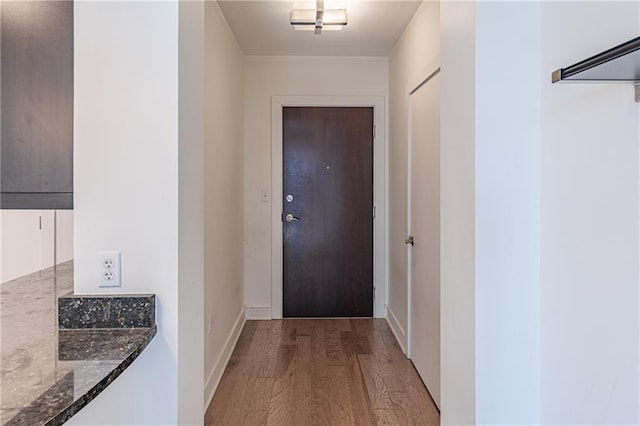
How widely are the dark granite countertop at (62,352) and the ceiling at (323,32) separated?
223 centimetres

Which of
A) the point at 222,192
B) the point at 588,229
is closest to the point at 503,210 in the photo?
the point at 588,229

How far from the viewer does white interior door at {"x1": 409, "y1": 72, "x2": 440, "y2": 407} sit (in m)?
2.33

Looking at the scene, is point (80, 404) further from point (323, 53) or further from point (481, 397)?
point (323, 53)

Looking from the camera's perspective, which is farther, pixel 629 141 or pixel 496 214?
pixel 496 214

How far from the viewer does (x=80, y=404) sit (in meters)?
0.73

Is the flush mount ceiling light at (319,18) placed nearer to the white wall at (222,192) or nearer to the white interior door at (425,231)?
the white wall at (222,192)

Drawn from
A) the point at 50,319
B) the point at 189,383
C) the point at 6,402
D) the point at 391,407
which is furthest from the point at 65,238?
the point at 391,407

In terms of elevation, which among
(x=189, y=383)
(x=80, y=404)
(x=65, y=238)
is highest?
(x=65, y=238)

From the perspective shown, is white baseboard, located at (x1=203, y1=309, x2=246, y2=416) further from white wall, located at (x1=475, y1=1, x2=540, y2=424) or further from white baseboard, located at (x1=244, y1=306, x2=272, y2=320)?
white wall, located at (x1=475, y1=1, x2=540, y2=424)

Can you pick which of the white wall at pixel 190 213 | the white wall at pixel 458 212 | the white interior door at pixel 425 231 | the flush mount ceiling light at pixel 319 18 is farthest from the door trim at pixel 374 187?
the white wall at pixel 458 212

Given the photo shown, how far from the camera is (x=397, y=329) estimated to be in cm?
336

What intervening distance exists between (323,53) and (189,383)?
316cm

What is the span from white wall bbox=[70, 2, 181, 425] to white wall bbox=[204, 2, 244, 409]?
1.32 meters

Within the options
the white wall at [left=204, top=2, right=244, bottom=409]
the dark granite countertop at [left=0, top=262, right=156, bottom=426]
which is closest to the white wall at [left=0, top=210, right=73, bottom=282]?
the white wall at [left=204, top=2, right=244, bottom=409]
